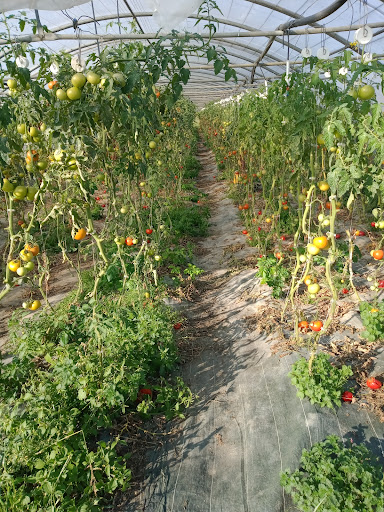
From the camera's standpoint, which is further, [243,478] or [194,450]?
[194,450]

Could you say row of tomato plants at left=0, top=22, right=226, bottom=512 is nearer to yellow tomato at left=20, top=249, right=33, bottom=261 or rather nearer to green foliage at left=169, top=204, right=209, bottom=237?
yellow tomato at left=20, top=249, right=33, bottom=261

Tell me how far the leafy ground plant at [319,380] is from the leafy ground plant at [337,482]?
0.33m

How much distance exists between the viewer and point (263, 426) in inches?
78.1

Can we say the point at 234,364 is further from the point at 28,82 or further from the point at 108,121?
the point at 28,82

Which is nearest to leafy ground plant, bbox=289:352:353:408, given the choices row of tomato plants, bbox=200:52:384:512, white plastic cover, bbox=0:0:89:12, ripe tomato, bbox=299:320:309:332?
row of tomato plants, bbox=200:52:384:512

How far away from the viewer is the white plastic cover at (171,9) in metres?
1.82

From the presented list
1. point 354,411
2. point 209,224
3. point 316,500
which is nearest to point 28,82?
point 316,500

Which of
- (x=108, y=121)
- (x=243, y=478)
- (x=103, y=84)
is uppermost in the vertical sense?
(x=103, y=84)

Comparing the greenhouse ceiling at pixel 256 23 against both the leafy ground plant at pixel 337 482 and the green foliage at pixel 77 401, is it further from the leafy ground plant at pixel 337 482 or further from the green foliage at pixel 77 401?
the leafy ground plant at pixel 337 482

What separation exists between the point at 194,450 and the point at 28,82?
209cm

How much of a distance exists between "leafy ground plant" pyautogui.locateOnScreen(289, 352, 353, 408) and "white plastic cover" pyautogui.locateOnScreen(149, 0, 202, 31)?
6.51ft

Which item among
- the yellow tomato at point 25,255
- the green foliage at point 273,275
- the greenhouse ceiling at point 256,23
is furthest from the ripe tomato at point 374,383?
the greenhouse ceiling at point 256,23

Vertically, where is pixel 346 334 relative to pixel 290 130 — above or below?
below

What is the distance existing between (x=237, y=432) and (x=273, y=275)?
60.0 inches
